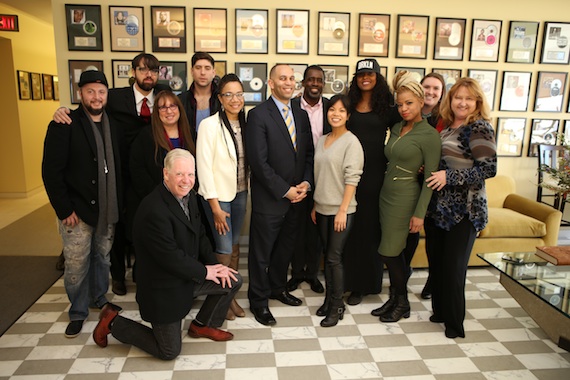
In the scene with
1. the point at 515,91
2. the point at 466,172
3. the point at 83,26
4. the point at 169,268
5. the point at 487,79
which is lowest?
the point at 169,268

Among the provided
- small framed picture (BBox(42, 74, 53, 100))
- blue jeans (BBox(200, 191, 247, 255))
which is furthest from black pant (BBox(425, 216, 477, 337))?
small framed picture (BBox(42, 74, 53, 100))

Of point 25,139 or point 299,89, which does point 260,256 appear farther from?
point 25,139

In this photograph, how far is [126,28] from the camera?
425 centimetres

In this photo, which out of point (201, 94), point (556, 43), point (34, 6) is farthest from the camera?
point (34, 6)

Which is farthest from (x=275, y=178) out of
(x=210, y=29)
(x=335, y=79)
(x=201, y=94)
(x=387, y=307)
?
(x=210, y=29)

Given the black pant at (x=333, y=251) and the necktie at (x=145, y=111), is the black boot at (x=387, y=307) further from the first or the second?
the necktie at (x=145, y=111)

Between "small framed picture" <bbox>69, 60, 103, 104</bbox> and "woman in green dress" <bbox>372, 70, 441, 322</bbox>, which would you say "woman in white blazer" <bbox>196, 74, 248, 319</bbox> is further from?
"small framed picture" <bbox>69, 60, 103, 104</bbox>

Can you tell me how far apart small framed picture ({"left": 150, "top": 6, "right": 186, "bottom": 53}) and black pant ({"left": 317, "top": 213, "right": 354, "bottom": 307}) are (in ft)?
8.17

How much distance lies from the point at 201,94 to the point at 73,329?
6.04ft

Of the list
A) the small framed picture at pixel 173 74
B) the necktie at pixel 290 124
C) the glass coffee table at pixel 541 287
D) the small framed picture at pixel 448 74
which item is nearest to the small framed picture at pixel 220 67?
the small framed picture at pixel 173 74

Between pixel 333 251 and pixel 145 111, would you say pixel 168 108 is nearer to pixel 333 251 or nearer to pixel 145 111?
pixel 145 111

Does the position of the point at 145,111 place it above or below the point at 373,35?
below

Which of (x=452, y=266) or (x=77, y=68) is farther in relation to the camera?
(x=77, y=68)

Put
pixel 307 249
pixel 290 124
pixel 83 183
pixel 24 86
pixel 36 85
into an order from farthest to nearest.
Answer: pixel 36 85 < pixel 24 86 < pixel 307 249 < pixel 290 124 < pixel 83 183
